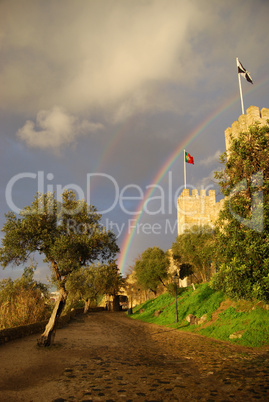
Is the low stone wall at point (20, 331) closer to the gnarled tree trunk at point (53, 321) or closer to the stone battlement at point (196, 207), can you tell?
the gnarled tree trunk at point (53, 321)

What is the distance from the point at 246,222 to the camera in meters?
13.2

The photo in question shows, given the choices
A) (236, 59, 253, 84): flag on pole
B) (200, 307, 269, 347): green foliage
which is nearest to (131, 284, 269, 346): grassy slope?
(200, 307, 269, 347): green foliage

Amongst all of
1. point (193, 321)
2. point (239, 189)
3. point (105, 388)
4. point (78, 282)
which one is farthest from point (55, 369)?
point (78, 282)

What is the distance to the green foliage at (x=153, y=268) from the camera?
154 feet

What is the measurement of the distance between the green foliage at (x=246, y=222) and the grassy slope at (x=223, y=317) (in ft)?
11.8

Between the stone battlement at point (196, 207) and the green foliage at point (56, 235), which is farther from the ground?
the stone battlement at point (196, 207)

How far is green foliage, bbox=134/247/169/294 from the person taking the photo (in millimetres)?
47062

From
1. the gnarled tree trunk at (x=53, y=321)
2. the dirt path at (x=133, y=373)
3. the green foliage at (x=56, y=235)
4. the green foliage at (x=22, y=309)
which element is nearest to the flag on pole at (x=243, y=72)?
the green foliage at (x=56, y=235)

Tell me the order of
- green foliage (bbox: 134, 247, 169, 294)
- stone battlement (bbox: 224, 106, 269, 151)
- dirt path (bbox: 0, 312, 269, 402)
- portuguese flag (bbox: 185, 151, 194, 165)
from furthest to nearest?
portuguese flag (bbox: 185, 151, 194, 165) < green foliage (bbox: 134, 247, 169, 294) < stone battlement (bbox: 224, 106, 269, 151) < dirt path (bbox: 0, 312, 269, 402)

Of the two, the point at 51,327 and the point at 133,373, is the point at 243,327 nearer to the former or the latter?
the point at 133,373

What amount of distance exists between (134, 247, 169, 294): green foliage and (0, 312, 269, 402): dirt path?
33272 millimetres

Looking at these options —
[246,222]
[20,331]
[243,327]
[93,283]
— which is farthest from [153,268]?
[246,222]

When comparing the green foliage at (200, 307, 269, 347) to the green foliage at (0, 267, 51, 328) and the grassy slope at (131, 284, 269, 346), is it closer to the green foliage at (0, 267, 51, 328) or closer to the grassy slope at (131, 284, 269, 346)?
the grassy slope at (131, 284, 269, 346)

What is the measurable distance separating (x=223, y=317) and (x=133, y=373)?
1320 centimetres
